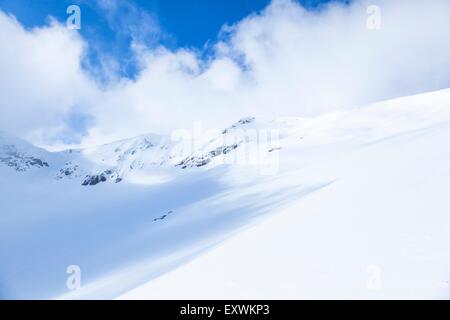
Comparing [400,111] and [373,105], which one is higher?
[373,105]

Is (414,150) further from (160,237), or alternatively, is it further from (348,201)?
(160,237)

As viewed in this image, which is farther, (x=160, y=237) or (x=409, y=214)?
(x=160, y=237)

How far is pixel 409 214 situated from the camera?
8.09 metres

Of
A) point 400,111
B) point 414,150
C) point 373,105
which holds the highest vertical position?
point 373,105
